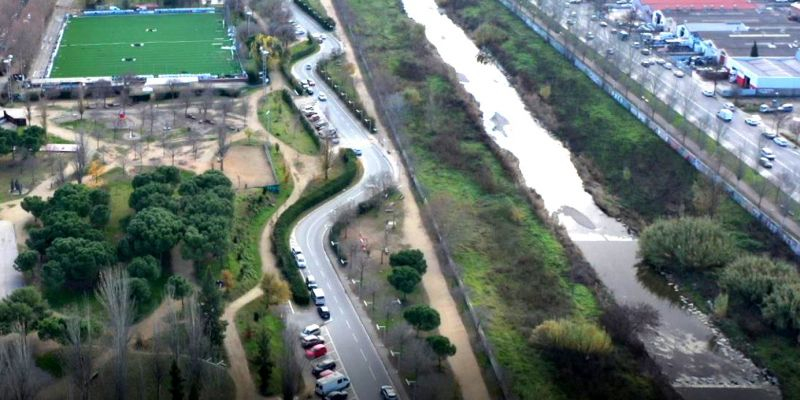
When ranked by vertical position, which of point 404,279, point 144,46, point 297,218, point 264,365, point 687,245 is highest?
point 687,245

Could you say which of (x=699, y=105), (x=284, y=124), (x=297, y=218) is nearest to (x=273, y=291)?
(x=297, y=218)

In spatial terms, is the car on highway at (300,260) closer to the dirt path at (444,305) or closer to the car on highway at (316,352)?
the dirt path at (444,305)

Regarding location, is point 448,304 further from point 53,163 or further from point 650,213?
point 53,163

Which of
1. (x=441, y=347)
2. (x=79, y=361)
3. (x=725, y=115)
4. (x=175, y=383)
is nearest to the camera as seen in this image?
(x=79, y=361)

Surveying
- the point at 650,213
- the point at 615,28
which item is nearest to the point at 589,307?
the point at 650,213

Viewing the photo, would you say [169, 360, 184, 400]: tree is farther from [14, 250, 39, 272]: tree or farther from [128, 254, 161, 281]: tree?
[14, 250, 39, 272]: tree

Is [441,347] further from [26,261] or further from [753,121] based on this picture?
[753,121]
